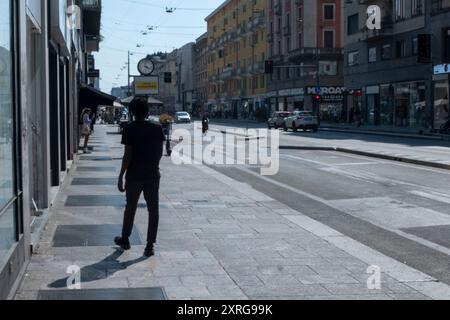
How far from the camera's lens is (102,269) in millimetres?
7457

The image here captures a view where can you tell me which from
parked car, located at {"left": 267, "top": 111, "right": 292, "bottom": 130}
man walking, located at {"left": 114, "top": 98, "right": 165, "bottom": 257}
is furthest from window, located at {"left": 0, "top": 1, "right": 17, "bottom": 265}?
parked car, located at {"left": 267, "top": 111, "right": 292, "bottom": 130}

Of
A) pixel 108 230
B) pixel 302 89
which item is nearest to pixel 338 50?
pixel 302 89

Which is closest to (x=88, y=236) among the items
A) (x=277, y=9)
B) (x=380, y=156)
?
(x=380, y=156)

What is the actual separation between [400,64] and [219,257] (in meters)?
45.5

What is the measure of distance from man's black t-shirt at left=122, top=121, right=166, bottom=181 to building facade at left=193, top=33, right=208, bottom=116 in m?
109

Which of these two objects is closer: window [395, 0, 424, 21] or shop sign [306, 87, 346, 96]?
window [395, 0, 424, 21]

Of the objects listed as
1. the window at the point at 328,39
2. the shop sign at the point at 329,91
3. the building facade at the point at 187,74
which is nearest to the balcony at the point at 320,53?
the window at the point at 328,39

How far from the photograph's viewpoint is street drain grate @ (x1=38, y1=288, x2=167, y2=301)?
6297 mm

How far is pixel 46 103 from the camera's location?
428 inches

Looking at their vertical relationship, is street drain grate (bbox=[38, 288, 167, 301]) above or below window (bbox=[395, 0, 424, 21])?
below

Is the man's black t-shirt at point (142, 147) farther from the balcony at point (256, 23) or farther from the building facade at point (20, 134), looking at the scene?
the balcony at point (256, 23)

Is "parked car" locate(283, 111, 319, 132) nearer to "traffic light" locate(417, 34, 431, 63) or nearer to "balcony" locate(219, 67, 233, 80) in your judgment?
"traffic light" locate(417, 34, 431, 63)

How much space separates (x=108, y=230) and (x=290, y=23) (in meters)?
67.8

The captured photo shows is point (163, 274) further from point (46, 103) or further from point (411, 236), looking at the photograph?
point (46, 103)
